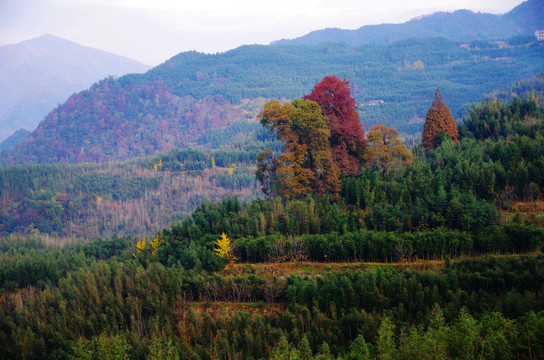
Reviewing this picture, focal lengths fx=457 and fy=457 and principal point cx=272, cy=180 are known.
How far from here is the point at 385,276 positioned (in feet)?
72.5

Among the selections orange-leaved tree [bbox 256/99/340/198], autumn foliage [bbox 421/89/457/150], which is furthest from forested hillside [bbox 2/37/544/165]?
orange-leaved tree [bbox 256/99/340/198]

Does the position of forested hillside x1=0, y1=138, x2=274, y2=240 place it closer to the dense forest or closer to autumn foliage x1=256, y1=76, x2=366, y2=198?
the dense forest

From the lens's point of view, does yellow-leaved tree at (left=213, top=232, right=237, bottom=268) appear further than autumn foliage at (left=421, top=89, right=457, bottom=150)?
No

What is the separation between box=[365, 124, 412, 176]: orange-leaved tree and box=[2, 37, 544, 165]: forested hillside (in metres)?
87.7

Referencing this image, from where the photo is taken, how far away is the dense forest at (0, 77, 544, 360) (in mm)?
19391

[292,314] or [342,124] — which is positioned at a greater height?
[342,124]

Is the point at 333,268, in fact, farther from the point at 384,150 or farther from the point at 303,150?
the point at 384,150

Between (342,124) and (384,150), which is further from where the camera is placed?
(384,150)

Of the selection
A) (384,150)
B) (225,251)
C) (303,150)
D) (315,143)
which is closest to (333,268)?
(225,251)

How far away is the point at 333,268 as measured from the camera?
2567 cm

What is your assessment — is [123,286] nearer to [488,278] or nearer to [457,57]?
[488,278]

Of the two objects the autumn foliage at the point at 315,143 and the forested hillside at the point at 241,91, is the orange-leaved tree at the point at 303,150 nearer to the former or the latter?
the autumn foliage at the point at 315,143

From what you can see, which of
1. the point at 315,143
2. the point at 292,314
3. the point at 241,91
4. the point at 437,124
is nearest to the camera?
the point at 292,314

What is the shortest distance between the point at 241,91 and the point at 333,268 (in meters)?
149
